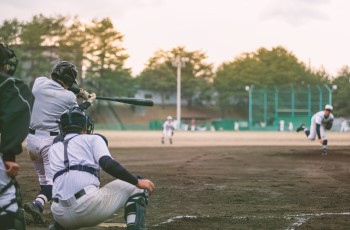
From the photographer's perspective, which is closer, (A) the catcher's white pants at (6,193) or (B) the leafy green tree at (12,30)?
(A) the catcher's white pants at (6,193)

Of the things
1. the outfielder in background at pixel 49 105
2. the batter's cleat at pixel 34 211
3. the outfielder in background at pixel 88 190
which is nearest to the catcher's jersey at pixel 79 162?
the outfielder in background at pixel 88 190

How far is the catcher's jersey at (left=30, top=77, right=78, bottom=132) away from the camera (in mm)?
8117

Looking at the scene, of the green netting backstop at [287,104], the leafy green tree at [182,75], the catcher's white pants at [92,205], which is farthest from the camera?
the leafy green tree at [182,75]

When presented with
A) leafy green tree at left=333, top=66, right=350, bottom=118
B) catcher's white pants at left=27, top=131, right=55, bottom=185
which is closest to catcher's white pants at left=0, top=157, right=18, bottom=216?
catcher's white pants at left=27, top=131, right=55, bottom=185

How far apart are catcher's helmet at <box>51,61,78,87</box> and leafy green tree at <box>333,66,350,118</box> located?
61497 millimetres

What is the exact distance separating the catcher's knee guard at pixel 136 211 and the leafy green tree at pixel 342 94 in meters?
63.7

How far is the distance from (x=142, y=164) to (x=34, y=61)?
6011cm

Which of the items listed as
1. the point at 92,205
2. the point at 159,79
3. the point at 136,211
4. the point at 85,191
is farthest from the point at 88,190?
the point at 159,79

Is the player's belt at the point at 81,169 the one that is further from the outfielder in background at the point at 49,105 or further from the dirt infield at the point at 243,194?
the outfielder in background at the point at 49,105

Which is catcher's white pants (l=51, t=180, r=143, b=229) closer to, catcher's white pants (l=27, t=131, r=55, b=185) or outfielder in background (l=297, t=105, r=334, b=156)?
catcher's white pants (l=27, t=131, r=55, b=185)

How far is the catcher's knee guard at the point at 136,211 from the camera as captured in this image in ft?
17.8

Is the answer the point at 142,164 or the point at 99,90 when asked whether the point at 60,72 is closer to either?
the point at 142,164

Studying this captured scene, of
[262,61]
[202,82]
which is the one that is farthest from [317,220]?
[262,61]

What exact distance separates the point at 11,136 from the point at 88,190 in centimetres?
127
